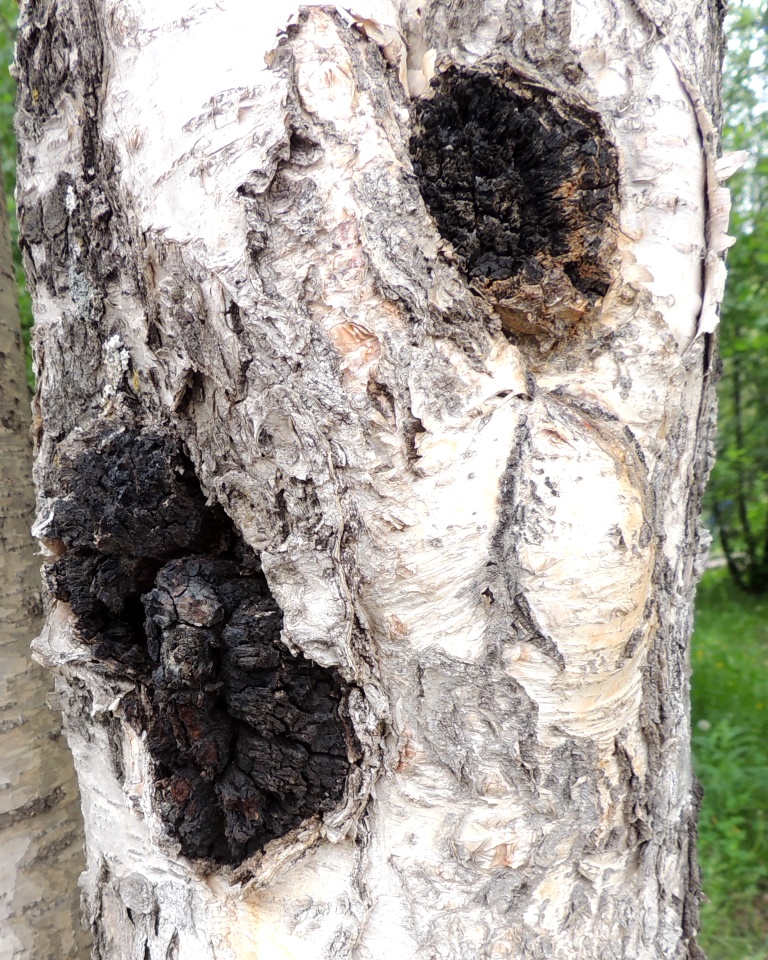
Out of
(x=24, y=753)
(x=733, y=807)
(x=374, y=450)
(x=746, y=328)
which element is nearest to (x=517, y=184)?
(x=374, y=450)

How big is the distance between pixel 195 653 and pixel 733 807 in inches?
137

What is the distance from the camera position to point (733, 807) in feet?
11.1

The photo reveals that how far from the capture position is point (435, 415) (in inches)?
36.9

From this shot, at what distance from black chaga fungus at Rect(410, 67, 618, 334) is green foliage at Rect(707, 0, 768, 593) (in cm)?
289

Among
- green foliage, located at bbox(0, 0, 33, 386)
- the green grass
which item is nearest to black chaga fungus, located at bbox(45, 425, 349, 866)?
green foliage, located at bbox(0, 0, 33, 386)

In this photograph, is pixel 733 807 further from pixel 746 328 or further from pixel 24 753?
pixel 746 328

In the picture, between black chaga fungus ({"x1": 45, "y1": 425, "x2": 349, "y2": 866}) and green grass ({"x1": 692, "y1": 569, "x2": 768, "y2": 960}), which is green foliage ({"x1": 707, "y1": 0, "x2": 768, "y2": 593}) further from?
black chaga fungus ({"x1": 45, "y1": 425, "x2": 349, "y2": 866})

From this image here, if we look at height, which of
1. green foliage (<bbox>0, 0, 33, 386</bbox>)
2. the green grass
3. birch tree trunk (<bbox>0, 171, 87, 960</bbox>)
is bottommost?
the green grass

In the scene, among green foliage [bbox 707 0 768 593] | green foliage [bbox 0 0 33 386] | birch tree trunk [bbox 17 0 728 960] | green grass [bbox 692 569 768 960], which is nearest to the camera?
birch tree trunk [bbox 17 0 728 960]

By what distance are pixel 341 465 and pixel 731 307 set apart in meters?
5.37

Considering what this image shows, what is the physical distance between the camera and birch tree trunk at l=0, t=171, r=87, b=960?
1.42 m

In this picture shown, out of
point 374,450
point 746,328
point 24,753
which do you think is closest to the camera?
point 374,450

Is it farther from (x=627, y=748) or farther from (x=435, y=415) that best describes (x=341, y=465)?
(x=627, y=748)

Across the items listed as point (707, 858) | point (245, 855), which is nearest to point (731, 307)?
point (707, 858)
